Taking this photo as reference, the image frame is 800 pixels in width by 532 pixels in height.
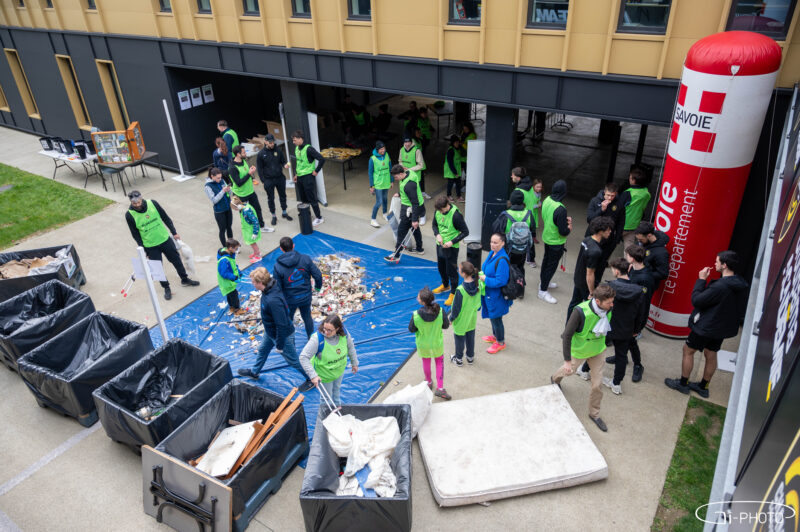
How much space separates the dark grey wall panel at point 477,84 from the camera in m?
8.90

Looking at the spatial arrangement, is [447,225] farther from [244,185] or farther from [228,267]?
[244,185]

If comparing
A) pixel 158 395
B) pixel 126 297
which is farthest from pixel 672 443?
pixel 126 297

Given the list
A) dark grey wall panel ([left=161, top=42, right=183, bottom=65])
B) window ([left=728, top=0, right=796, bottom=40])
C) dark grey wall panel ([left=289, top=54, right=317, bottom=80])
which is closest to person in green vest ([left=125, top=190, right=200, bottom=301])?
dark grey wall panel ([left=289, top=54, right=317, bottom=80])

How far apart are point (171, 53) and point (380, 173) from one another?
Answer: 6.77 m

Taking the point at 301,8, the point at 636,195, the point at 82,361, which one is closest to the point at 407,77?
the point at 301,8

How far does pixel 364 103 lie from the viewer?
20484mm

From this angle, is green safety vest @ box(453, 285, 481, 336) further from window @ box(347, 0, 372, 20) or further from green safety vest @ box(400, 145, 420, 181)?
window @ box(347, 0, 372, 20)

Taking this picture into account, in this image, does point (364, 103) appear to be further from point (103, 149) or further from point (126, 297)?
point (126, 297)

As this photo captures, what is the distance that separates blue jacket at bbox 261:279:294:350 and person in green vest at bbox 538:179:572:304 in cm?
415

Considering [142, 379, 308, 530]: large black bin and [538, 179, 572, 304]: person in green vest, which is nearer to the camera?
[142, 379, 308, 530]: large black bin

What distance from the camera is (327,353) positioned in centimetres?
582

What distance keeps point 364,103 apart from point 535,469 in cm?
1748

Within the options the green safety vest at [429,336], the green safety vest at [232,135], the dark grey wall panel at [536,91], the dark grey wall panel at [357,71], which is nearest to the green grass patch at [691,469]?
the green safety vest at [429,336]

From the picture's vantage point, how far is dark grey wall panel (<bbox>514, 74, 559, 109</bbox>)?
8500mm
